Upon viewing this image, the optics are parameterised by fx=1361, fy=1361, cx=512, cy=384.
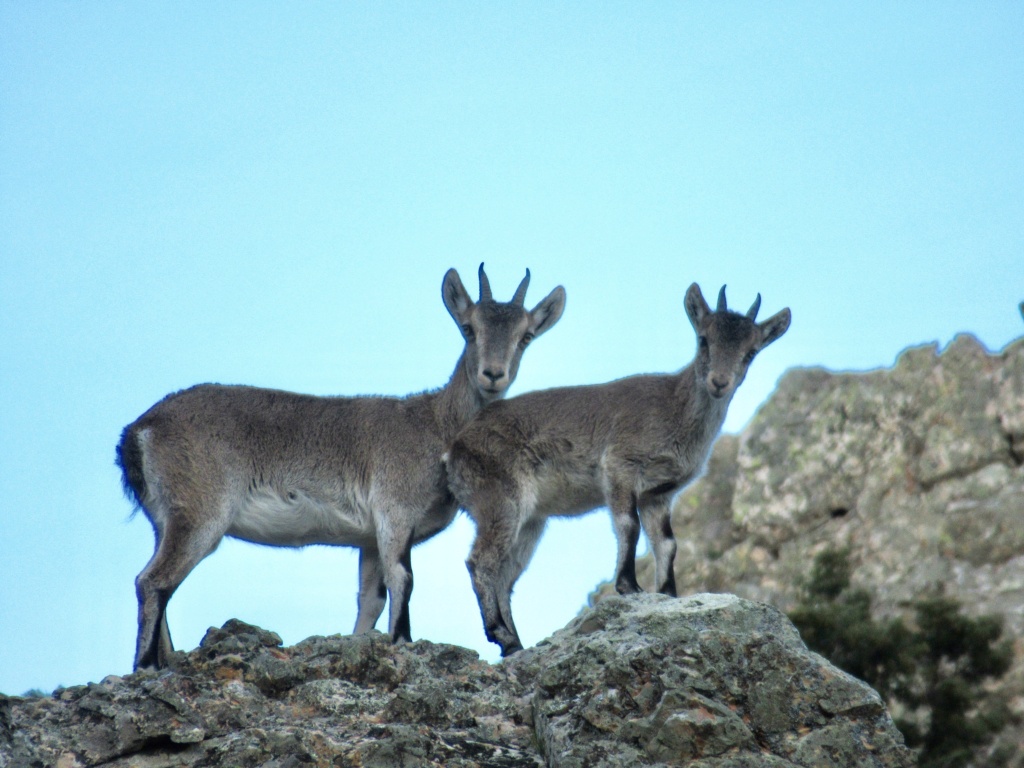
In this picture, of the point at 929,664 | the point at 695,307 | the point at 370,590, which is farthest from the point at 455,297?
the point at 929,664

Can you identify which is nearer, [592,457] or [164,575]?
[164,575]

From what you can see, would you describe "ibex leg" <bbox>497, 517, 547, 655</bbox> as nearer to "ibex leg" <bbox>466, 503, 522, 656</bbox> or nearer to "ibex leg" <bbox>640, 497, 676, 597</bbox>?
"ibex leg" <bbox>466, 503, 522, 656</bbox>

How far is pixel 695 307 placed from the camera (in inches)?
591

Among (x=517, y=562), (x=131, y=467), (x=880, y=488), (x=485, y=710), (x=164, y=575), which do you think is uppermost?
(x=880, y=488)

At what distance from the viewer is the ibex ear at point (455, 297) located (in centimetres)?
1562

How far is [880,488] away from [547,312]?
4218 cm

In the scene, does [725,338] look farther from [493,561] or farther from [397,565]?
[397,565]

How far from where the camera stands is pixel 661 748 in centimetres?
912

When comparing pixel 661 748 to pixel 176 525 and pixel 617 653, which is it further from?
pixel 176 525

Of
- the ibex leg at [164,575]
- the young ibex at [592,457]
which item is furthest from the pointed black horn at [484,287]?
the ibex leg at [164,575]

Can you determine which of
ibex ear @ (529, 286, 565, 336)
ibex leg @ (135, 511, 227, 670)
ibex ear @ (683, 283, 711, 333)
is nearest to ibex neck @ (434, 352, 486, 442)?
ibex ear @ (529, 286, 565, 336)

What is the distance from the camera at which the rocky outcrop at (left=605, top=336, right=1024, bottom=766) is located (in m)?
49.3

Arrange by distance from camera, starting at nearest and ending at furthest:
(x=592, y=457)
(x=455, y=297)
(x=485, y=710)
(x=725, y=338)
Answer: (x=485, y=710)
(x=592, y=457)
(x=725, y=338)
(x=455, y=297)

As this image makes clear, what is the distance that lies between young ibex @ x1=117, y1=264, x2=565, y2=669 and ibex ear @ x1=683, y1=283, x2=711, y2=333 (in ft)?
5.37
